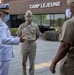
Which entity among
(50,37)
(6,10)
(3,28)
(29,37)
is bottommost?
(50,37)

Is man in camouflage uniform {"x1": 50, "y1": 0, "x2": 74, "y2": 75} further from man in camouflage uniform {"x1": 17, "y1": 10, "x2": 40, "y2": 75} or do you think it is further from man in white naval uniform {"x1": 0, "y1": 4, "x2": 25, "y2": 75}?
man in camouflage uniform {"x1": 17, "y1": 10, "x2": 40, "y2": 75}

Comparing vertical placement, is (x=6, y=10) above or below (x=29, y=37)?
above

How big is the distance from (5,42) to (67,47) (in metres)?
1.35

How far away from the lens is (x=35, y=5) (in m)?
26.9

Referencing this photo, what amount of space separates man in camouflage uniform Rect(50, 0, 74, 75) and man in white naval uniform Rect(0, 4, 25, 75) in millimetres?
1122

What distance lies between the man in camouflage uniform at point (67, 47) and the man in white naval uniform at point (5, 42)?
112 cm


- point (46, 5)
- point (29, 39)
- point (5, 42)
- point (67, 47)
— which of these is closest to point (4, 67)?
point (5, 42)

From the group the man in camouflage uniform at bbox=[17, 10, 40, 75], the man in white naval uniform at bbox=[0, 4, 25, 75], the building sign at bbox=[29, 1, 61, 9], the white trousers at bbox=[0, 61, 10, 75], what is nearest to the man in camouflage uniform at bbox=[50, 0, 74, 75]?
the man in white naval uniform at bbox=[0, 4, 25, 75]

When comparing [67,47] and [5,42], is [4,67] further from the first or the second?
[67,47]

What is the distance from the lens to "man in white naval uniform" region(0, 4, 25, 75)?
4074mm

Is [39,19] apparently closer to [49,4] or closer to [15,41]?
[49,4]

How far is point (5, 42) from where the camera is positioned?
4.06 metres

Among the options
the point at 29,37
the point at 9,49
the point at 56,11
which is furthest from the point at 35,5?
the point at 9,49

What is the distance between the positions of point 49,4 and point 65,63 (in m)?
→ 22.1
